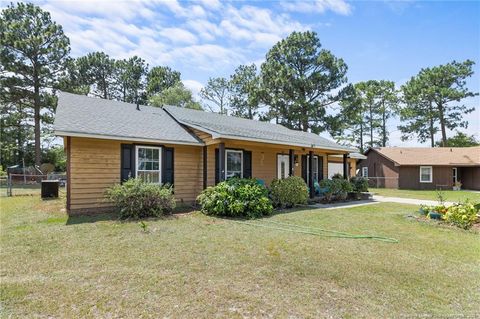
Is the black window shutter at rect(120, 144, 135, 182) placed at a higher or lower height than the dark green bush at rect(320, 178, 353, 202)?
higher

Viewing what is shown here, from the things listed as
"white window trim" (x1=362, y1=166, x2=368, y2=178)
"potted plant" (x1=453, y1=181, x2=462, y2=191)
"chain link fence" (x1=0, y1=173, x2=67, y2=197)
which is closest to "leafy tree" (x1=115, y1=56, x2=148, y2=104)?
"chain link fence" (x1=0, y1=173, x2=67, y2=197)

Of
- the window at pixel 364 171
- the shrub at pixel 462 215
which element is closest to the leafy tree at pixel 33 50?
the shrub at pixel 462 215

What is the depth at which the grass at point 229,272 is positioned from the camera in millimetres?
2924

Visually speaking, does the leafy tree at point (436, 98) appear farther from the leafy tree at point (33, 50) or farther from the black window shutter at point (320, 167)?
the leafy tree at point (33, 50)

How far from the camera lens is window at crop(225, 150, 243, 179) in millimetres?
11172

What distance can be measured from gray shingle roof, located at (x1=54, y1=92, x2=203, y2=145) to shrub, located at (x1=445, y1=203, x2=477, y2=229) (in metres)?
7.92

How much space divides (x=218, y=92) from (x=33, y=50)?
63.6ft

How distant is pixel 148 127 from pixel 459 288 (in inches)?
365

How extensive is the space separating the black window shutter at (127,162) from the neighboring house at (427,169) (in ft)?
75.0

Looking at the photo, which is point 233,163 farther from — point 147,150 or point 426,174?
point 426,174

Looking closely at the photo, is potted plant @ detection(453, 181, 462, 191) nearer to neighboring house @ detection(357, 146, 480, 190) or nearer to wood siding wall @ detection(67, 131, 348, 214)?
neighboring house @ detection(357, 146, 480, 190)

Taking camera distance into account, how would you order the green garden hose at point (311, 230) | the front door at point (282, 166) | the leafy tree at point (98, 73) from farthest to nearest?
1. the leafy tree at point (98, 73)
2. the front door at point (282, 166)
3. the green garden hose at point (311, 230)

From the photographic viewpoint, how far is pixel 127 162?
8.87 m

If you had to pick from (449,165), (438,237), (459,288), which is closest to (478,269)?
(459,288)
